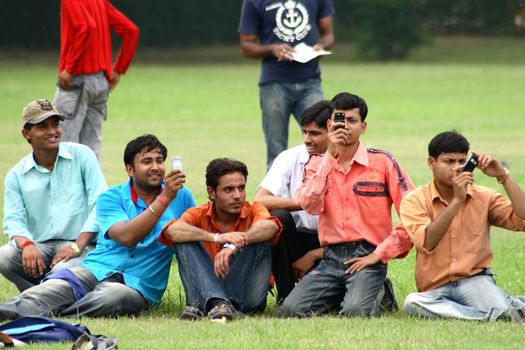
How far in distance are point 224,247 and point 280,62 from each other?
15.0 feet

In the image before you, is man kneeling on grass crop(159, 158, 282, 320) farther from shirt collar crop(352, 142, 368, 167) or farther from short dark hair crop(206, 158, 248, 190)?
shirt collar crop(352, 142, 368, 167)

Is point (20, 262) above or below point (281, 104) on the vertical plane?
below

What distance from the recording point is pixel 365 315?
7543 mm

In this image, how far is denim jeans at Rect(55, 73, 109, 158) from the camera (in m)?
11.7

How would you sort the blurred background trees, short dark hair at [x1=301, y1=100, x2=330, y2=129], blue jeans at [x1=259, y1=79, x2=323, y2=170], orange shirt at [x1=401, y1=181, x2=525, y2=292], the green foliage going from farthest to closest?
1. the green foliage
2. the blurred background trees
3. blue jeans at [x1=259, y1=79, x2=323, y2=170]
4. short dark hair at [x1=301, y1=100, x2=330, y2=129]
5. orange shirt at [x1=401, y1=181, x2=525, y2=292]

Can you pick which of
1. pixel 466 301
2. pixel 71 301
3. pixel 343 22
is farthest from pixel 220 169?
pixel 343 22

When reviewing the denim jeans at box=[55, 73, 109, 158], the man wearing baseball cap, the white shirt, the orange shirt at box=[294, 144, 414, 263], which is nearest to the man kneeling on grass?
the orange shirt at box=[294, 144, 414, 263]

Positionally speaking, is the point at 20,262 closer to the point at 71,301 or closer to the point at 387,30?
the point at 71,301

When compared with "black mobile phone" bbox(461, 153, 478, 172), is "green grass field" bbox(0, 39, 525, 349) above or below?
below

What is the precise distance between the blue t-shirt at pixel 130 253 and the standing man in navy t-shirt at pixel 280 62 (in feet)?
13.1

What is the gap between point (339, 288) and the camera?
7.91 metres

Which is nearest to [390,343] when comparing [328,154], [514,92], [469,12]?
[328,154]

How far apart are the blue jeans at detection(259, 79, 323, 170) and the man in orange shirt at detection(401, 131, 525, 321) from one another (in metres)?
4.33

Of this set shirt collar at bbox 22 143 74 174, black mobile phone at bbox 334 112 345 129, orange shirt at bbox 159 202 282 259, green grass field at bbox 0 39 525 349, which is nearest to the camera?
green grass field at bbox 0 39 525 349
